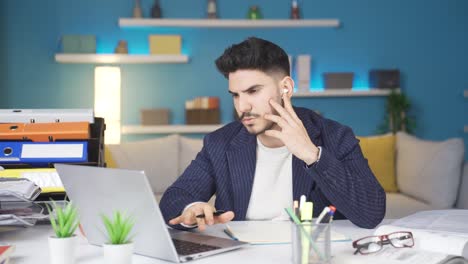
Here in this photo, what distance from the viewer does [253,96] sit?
203cm

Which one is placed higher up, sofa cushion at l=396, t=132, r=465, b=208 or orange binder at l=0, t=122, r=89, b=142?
orange binder at l=0, t=122, r=89, b=142

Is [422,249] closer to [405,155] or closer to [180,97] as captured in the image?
[405,155]

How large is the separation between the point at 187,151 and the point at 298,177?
99.4 inches

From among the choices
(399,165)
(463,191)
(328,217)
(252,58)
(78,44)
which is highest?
(78,44)

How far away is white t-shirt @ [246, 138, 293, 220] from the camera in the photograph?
82.0 inches

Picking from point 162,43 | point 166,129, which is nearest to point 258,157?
point 166,129

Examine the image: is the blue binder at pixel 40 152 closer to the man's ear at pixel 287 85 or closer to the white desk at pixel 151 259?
the white desk at pixel 151 259

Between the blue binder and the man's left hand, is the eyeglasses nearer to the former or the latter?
the man's left hand

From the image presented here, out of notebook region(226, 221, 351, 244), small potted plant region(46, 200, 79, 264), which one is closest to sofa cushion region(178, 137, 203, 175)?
notebook region(226, 221, 351, 244)

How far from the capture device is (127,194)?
123 centimetres

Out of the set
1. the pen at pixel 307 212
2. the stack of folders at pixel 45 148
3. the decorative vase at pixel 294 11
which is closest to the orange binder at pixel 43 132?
the stack of folders at pixel 45 148

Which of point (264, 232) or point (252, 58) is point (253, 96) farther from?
point (264, 232)

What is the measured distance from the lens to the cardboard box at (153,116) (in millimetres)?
5504

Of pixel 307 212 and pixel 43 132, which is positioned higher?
pixel 43 132
